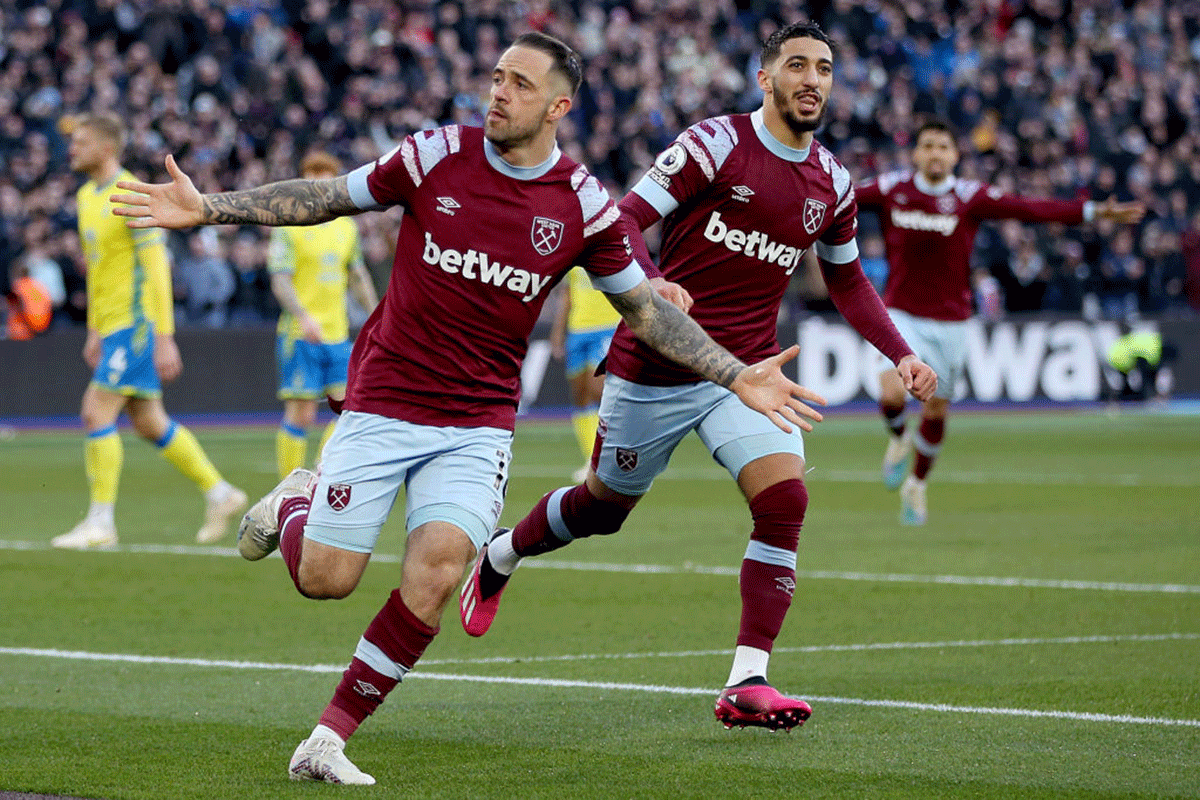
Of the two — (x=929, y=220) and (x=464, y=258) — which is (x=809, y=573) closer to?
(x=929, y=220)

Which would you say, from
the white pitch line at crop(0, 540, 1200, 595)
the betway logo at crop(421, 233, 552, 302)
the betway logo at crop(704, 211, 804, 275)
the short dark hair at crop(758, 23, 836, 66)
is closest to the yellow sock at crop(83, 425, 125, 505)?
the white pitch line at crop(0, 540, 1200, 595)


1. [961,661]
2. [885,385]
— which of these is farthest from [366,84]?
[961,661]

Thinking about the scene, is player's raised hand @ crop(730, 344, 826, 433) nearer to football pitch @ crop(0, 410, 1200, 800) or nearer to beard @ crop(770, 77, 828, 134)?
football pitch @ crop(0, 410, 1200, 800)

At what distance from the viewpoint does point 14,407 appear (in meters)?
23.0

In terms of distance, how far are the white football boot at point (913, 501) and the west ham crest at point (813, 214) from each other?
683 centimetres

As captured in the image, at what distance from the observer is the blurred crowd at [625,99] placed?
23641mm

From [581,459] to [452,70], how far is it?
10.4m

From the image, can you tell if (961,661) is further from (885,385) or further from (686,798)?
(885,385)

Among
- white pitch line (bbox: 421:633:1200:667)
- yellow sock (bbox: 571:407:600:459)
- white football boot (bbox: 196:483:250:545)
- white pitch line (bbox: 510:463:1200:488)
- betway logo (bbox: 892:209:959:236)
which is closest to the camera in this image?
white pitch line (bbox: 421:633:1200:667)

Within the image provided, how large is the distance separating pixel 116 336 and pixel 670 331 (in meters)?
6.82

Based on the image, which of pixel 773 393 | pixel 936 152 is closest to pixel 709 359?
pixel 773 393

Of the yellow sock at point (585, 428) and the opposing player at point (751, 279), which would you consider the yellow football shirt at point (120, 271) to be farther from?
the yellow sock at point (585, 428)

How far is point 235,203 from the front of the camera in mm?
5805

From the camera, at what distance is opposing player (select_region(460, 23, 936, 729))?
6844mm
